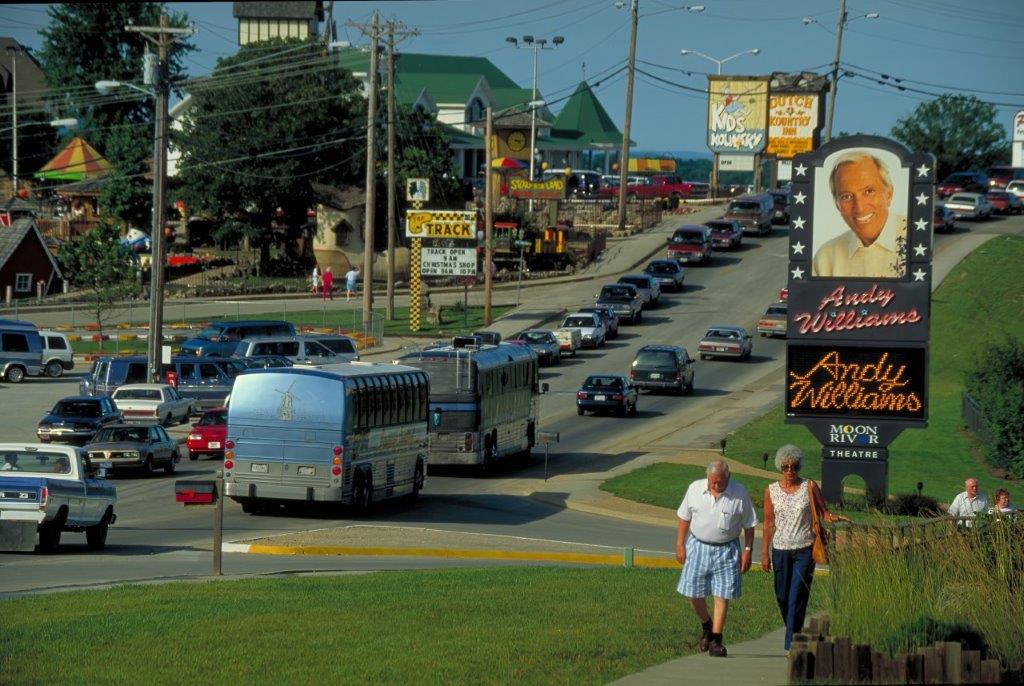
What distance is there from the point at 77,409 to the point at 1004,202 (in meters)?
76.7

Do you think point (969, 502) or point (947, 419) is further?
point (947, 419)

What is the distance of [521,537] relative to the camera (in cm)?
2892

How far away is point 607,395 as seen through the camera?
51750mm

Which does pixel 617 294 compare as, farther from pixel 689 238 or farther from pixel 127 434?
pixel 127 434

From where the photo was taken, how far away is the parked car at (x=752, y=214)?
96.5 m

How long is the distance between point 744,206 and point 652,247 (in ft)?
23.8

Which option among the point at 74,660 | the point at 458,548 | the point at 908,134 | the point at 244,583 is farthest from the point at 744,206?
the point at 74,660

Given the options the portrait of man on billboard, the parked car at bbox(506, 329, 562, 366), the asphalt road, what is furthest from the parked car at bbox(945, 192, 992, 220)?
the portrait of man on billboard

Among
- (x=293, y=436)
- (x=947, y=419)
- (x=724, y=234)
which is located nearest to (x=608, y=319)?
(x=947, y=419)

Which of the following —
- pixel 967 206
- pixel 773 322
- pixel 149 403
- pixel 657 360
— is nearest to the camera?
pixel 149 403

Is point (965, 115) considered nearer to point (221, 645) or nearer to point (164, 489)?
point (164, 489)

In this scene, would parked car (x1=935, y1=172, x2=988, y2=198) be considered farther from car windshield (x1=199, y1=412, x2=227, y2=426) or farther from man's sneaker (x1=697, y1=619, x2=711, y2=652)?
man's sneaker (x1=697, y1=619, x2=711, y2=652)

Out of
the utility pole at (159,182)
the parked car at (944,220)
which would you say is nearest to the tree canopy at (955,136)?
the parked car at (944,220)

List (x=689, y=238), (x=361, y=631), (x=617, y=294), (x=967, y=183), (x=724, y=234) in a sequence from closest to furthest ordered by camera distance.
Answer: (x=361, y=631) < (x=617, y=294) < (x=689, y=238) < (x=724, y=234) < (x=967, y=183)
